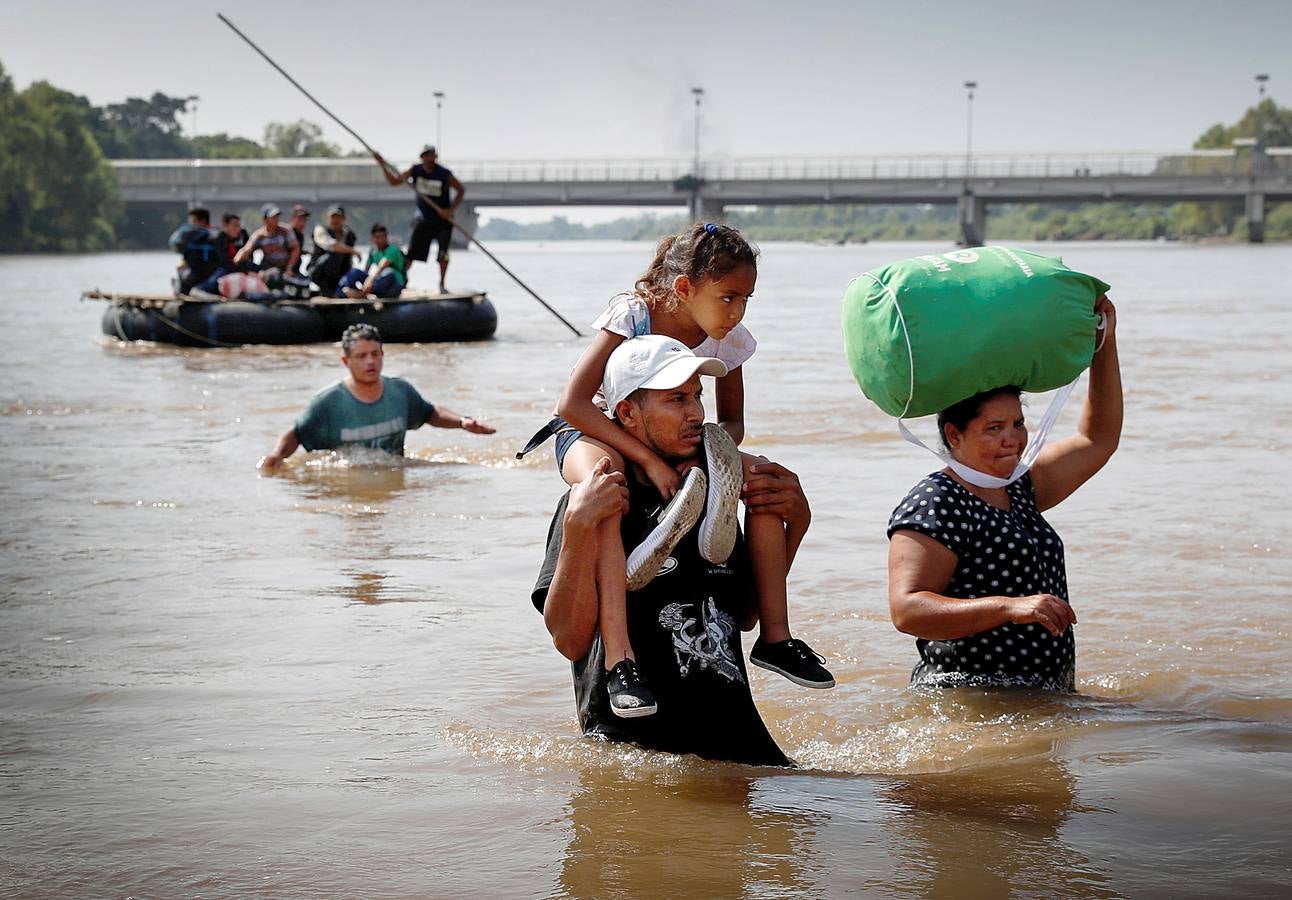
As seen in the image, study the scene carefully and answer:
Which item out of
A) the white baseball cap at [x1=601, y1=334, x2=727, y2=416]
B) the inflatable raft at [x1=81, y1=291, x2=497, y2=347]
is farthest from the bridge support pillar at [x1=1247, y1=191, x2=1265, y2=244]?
the white baseball cap at [x1=601, y1=334, x2=727, y2=416]

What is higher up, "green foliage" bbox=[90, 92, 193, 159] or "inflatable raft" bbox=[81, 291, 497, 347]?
"green foliage" bbox=[90, 92, 193, 159]

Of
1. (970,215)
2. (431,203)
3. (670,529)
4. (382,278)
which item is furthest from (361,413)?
(970,215)

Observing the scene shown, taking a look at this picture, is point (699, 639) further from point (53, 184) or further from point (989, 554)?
point (53, 184)

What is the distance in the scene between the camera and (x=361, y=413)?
431 inches

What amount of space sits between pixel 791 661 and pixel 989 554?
67 cm

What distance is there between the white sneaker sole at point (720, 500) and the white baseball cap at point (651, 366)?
0.16 metres

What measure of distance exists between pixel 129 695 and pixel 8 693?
421 millimetres

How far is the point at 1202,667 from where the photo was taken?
6.09 meters

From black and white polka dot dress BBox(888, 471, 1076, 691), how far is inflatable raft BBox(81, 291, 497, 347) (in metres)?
19.0

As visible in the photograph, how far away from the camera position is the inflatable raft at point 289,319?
22875 millimetres

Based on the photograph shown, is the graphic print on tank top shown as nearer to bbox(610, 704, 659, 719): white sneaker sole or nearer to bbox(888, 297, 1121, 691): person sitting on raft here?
bbox(610, 704, 659, 719): white sneaker sole

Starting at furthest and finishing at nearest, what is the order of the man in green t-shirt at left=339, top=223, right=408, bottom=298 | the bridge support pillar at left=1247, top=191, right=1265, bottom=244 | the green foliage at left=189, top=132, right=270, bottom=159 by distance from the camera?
the green foliage at left=189, top=132, right=270, bottom=159 → the bridge support pillar at left=1247, top=191, right=1265, bottom=244 → the man in green t-shirt at left=339, top=223, right=408, bottom=298

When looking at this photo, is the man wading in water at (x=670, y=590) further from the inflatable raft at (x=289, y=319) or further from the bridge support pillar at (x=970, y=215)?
the bridge support pillar at (x=970, y=215)

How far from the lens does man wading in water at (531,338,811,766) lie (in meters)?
4.12
